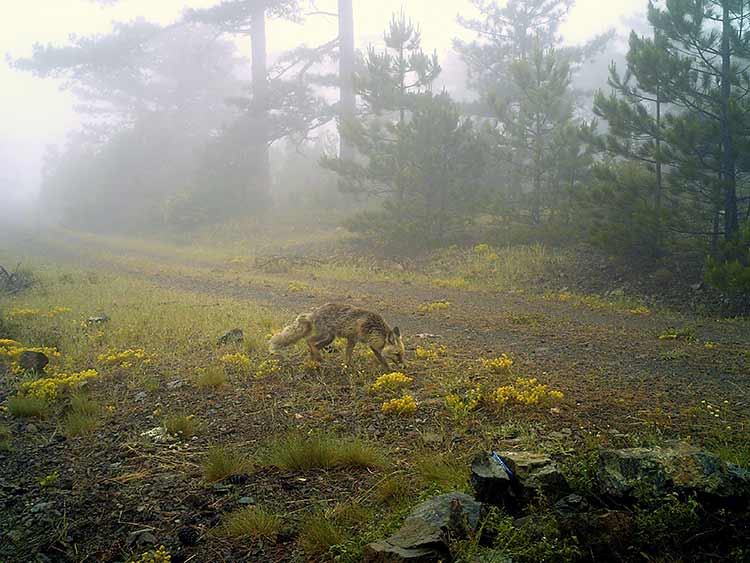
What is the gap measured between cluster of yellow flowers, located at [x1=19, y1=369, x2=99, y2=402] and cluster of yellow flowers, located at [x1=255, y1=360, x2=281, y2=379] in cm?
202

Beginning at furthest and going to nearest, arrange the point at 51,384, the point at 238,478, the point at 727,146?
the point at 727,146 → the point at 51,384 → the point at 238,478

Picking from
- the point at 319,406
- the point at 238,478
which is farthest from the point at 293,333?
the point at 238,478

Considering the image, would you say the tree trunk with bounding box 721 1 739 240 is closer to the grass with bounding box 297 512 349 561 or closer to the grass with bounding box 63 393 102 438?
the grass with bounding box 297 512 349 561

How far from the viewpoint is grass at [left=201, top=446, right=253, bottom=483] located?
180 inches

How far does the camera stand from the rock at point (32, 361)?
7.45 meters

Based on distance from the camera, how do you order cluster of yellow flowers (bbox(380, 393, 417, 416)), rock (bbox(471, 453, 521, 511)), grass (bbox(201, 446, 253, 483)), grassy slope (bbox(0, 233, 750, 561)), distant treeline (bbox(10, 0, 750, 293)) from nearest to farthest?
rock (bbox(471, 453, 521, 511))
grassy slope (bbox(0, 233, 750, 561))
grass (bbox(201, 446, 253, 483))
cluster of yellow flowers (bbox(380, 393, 417, 416))
distant treeline (bbox(10, 0, 750, 293))

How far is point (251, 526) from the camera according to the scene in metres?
3.77

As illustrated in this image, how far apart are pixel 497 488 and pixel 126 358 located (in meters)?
6.07

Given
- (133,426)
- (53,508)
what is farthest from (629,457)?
(133,426)

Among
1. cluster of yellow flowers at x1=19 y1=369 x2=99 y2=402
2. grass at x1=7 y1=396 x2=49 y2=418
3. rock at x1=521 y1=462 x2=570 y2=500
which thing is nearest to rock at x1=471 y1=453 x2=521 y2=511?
rock at x1=521 y1=462 x2=570 y2=500

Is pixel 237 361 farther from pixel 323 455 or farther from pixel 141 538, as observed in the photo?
pixel 141 538

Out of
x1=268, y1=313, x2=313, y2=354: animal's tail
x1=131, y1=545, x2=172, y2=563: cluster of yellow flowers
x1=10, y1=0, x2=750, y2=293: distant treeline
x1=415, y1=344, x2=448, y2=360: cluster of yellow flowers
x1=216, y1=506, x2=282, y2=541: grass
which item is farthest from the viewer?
x1=10, y1=0, x2=750, y2=293: distant treeline

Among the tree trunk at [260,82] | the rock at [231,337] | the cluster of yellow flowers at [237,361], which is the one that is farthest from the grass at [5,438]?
the tree trunk at [260,82]

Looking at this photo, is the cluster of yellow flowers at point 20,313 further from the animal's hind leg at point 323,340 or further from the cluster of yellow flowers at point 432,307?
the cluster of yellow flowers at point 432,307
